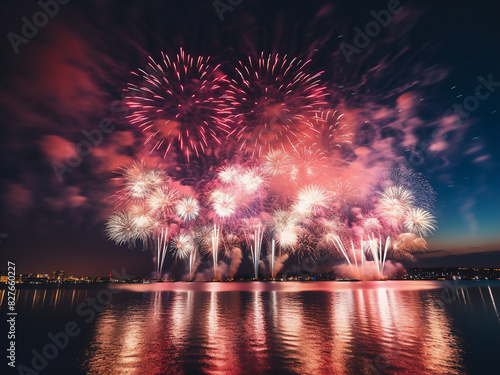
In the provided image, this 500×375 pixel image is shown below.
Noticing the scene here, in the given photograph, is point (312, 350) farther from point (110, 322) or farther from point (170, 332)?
point (110, 322)

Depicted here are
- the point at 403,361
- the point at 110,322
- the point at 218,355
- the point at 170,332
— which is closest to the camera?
the point at 403,361

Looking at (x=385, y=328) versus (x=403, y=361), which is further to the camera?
(x=385, y=328)

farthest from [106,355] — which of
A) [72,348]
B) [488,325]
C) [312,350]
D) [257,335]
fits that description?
[488,325]

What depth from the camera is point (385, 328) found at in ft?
72.0

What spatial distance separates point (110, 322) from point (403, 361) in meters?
24.7

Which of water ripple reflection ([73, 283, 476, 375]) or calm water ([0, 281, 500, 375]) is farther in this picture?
calm water ([0, 281, 500, 375])

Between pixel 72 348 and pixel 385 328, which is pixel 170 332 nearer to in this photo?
pixel 72 348

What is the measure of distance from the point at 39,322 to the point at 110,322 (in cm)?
1001

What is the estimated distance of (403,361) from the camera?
45.8ft

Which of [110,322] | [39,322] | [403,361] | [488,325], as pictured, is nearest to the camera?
[403,361]

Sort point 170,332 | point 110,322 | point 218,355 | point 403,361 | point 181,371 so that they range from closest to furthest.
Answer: point 181,371
point 403,361
point 218,355
point 170,332
point 110,322

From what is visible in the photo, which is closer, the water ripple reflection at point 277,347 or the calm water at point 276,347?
the water ripple reflection at point 277,347

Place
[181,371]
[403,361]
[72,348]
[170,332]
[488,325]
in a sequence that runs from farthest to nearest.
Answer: [488,325], [170,332], [72,348], [403,361], [181,371]

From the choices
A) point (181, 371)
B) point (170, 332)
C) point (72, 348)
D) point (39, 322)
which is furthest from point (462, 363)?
point (39, 322)
